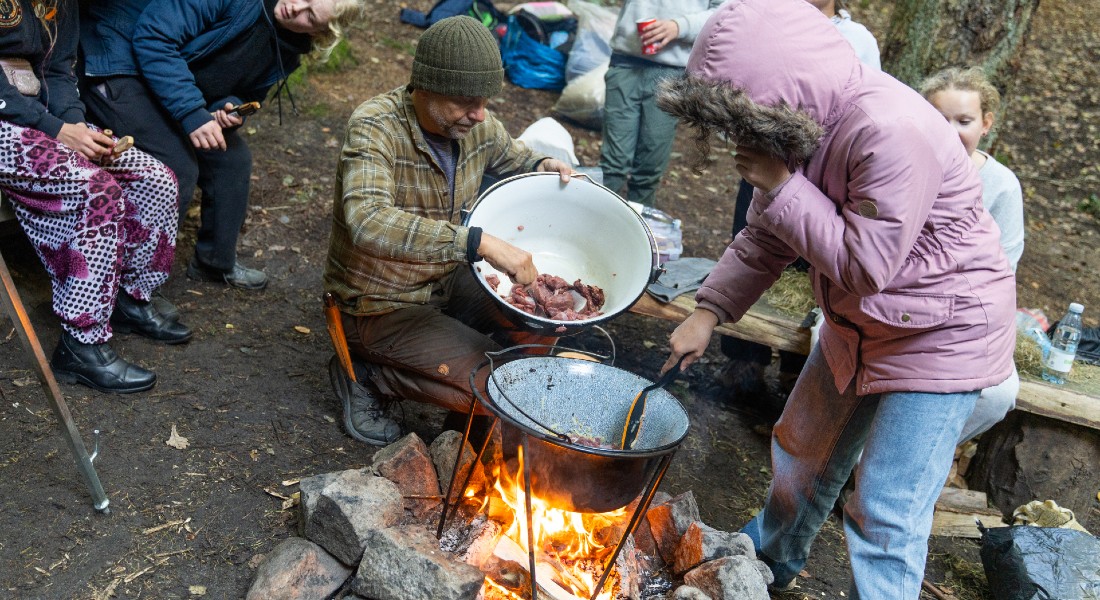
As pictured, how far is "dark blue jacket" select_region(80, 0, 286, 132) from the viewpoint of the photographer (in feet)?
12.1

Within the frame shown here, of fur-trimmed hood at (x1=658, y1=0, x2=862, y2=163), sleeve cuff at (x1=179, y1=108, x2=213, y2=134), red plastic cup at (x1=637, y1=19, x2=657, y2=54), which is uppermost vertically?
fur-trimmed hood at (x1=658, y1=0, x2=862, y2=163)

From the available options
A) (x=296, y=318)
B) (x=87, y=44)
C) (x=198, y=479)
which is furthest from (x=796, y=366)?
(x=87, y=44)

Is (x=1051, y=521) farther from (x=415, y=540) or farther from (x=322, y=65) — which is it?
(x=322, y=65)

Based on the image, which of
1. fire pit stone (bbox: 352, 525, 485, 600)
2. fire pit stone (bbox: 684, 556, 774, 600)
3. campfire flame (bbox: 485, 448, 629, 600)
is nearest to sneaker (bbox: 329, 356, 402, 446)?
campfire flame (bbox: 485, 448, 629, 600)

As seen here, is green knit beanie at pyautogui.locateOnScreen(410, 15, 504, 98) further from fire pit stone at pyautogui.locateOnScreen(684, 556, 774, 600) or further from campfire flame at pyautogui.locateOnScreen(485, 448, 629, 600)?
fire pit stone at pyautogui.locateOnScreen(684, 556, 774, 600)

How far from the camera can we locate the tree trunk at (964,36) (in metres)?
5.14

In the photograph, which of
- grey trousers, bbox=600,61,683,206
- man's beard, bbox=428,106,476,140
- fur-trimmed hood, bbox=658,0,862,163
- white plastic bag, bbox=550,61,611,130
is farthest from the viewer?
white plastic bag, bbox=550,61,611,130

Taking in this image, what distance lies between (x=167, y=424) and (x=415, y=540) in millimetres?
1388

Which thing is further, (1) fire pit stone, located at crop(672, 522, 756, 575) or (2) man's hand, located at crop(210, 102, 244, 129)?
(2) man's hand, located at crop(210, 102, 244, 129)

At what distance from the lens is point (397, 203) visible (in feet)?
10.8

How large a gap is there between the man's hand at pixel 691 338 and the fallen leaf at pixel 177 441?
1.85 meters

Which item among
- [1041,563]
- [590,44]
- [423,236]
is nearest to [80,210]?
[423,236]

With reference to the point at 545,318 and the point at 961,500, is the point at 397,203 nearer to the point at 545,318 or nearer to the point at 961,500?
the point at 545,318

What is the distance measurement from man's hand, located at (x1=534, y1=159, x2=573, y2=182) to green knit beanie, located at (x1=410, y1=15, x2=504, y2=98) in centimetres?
47
